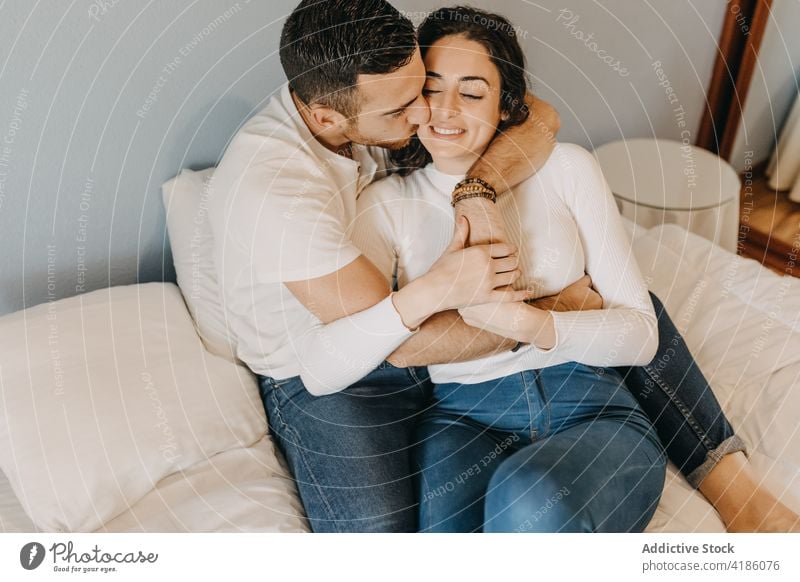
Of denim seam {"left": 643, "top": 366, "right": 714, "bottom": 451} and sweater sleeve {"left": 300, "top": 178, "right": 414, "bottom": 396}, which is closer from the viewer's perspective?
sweater sleeve {"left": 300, "top": 178, "right": 414, "bottom": 396}

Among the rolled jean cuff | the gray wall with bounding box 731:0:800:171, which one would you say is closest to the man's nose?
the rolled jean cuff

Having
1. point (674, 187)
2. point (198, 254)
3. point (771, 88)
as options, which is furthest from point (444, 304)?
point (771, 88)

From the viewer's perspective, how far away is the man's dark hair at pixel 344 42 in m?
0.71

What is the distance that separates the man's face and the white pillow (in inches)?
10.4

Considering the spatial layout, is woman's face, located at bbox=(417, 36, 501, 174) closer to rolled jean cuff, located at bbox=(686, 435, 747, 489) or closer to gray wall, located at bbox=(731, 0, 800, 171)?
rolled jean cuff, located at bbox=(686, 435, 747, 489)

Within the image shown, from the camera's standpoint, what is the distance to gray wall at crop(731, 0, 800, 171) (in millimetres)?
1440

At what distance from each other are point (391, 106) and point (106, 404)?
475mm

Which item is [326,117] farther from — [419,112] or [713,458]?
[713,458]

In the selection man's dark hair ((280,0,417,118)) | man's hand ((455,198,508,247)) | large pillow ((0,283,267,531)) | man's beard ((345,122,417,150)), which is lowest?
large pillow ((0,283,267,531))

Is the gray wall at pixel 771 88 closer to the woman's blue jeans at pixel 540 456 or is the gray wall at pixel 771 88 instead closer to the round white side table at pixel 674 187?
the round white side table at pixel 674 187

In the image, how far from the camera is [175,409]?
2.61 feet

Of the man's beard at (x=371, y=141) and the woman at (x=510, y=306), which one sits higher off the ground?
the man's beard at (x=371, y=141)
